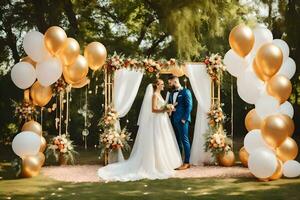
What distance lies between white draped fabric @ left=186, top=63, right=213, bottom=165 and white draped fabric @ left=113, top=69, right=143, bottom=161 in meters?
1.17

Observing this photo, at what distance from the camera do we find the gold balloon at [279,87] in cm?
812

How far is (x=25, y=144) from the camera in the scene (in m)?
8.64

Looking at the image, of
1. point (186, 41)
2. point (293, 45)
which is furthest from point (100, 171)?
point (293, 45)

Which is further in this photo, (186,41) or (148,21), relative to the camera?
(148,21)

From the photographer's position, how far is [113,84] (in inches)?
420

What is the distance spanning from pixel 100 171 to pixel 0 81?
690 centimetres

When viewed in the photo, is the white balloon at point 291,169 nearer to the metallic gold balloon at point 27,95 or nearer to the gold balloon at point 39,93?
the gold balloon at point 39,93

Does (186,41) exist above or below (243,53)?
above

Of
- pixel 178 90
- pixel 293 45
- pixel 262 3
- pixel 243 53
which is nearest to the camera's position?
pixel 243 53

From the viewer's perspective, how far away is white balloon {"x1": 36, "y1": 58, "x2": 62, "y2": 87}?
28.8ft

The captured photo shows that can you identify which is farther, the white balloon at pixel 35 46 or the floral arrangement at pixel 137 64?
the floral arrangement at pixel 137 64

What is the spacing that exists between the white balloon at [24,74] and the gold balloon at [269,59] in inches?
158

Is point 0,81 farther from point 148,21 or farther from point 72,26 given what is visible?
point 148,21

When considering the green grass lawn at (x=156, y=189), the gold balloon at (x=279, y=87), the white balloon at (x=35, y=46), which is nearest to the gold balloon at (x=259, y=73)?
the gold balloon at (x=279, y=87)
